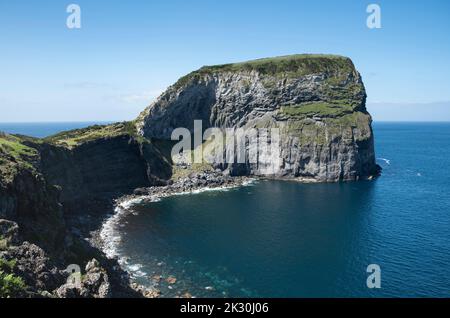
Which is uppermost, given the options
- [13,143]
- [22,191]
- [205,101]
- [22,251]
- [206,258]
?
[205,101]

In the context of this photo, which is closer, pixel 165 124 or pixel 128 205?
pixel 128 205

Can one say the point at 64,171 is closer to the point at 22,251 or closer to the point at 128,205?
the point at 128,205

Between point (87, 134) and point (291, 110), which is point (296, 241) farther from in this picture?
point (87, 134)

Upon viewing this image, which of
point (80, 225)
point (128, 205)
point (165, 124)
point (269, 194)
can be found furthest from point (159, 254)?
point (165, 124)

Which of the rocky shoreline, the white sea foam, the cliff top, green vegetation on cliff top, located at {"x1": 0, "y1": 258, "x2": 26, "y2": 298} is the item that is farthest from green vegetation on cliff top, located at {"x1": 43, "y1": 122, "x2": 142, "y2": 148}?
green vegetation on cliff top, located at {"x1": 0, "y1": 258, "x2": 26, "y2": 298}

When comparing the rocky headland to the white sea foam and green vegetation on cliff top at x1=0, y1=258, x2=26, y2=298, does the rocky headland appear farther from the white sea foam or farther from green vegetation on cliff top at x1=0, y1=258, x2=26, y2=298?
green vegetation on cliff top at x1=0, y1=258, x2=26, y2=298

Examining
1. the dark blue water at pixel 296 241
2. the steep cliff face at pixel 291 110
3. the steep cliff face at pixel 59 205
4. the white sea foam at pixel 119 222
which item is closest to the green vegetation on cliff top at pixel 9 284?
the steep cliff face at pixel 59 205
